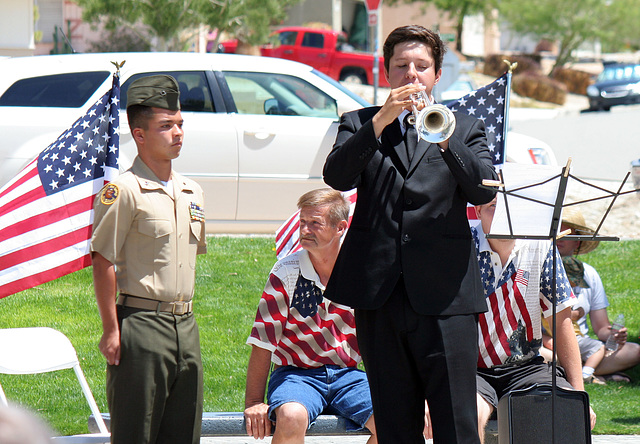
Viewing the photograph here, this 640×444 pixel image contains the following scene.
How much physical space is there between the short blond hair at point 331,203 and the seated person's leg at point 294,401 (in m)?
0.73

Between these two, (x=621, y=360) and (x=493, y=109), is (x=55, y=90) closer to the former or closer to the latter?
(x=493, y=109)

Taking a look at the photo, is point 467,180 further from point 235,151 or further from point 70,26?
point 70,26

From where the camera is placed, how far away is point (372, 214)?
124 inches

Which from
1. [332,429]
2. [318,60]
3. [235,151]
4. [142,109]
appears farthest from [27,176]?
[318,60]

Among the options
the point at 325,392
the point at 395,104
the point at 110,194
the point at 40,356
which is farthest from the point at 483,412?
the point at 40,356

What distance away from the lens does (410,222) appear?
10.2ft

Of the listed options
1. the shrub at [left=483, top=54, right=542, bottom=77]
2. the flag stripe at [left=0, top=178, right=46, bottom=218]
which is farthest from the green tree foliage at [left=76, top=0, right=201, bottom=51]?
the shrub at [left=483, top=54, right=542, bottom=77]

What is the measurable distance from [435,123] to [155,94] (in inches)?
Answer: 46.3

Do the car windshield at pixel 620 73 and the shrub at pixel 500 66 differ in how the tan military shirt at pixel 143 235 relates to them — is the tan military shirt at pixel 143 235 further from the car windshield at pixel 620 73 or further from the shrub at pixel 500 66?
the shrub at pixel 500 66

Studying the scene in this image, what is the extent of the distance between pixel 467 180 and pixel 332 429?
167cm

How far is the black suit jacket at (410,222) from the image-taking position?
121 inches

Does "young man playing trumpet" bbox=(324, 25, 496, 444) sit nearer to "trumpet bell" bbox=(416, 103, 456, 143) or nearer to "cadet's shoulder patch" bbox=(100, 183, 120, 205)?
"trumpet bell" bbox=(416, 103, 456, 143)

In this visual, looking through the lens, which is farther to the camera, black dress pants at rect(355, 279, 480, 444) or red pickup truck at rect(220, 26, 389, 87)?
red pickup truck at rect(220, 26, 389, 87)

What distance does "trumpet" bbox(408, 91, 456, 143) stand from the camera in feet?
9.72
